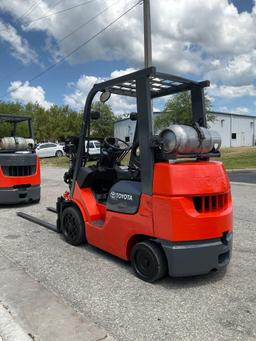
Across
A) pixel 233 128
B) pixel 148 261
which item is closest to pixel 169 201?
pixel 148 261

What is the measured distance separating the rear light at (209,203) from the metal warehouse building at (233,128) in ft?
169

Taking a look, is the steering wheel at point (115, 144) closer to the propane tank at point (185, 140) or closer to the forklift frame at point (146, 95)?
the forklift frame at point (146, 95)

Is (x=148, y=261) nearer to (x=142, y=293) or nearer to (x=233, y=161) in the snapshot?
(x=142, y=293)

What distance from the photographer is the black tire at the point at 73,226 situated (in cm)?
569

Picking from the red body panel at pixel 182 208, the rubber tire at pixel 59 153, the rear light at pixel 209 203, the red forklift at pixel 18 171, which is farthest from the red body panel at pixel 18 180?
the rubber tire at pixel 59 153

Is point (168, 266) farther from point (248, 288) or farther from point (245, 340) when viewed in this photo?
point (245, 340)

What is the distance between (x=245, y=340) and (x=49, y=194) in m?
9.04

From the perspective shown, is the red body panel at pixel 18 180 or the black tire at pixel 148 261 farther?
the red body panel at pixel 18 180

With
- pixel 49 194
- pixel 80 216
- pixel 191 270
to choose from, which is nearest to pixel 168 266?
pixel 191 270

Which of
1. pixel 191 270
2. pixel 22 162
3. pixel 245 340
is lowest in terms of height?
pixel 245 340

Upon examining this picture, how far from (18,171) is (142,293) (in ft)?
19.2

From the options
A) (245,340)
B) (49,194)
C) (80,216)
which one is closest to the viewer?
(245,340)

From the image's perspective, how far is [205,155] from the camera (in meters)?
4.58

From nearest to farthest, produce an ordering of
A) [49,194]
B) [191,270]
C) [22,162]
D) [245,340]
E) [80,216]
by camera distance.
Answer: [245,340] < [191,270] < [80,216] < [22,162] < [49,194]
